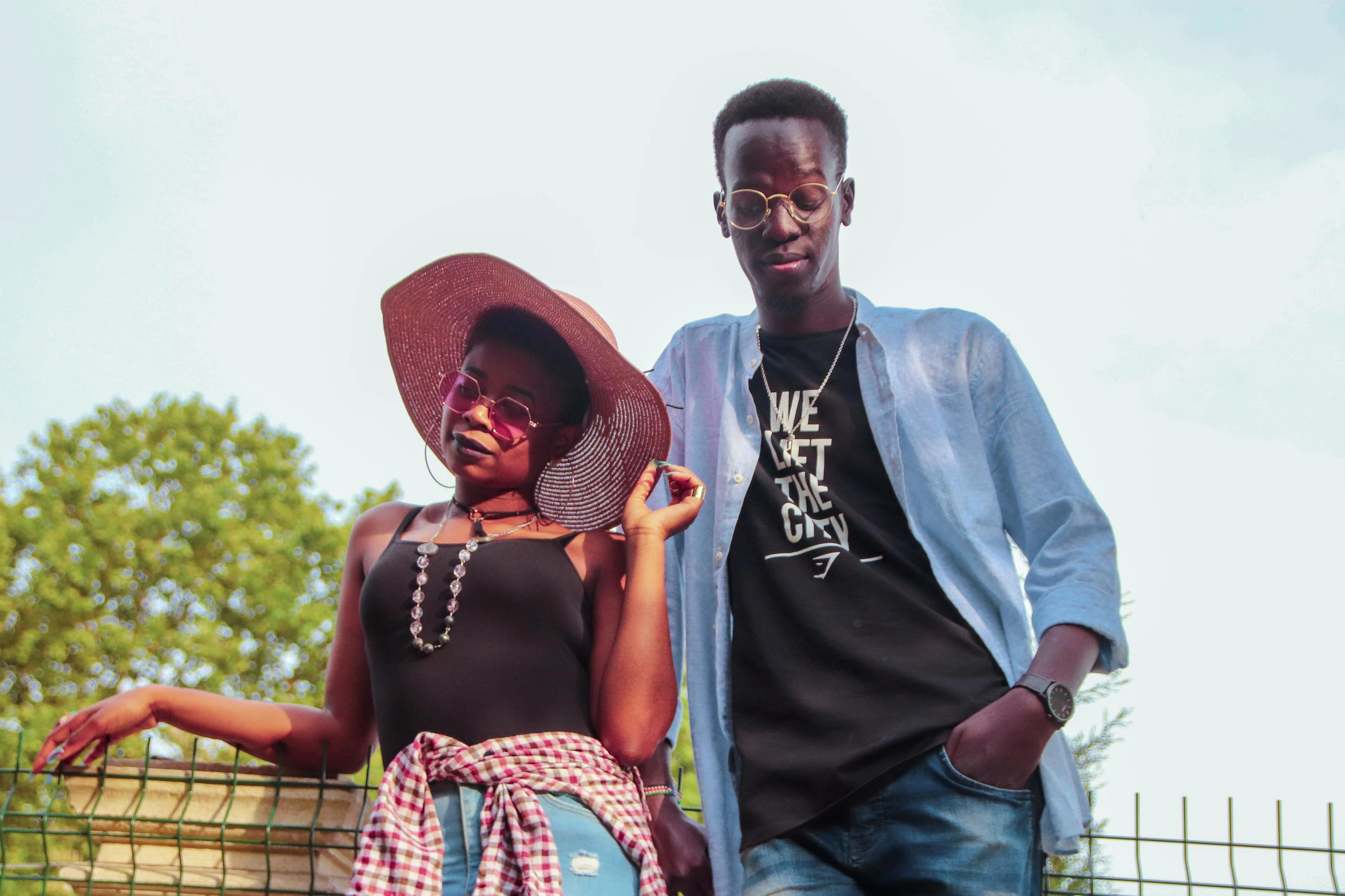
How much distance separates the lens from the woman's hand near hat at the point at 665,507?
278 centimetres

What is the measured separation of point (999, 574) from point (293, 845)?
2138 mm

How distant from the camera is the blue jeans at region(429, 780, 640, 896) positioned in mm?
2410

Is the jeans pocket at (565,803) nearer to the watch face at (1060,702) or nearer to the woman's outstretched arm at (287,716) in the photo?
the woman's outstretched arm at (287,716)

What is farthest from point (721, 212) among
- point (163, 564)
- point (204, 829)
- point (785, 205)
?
point (163, 564)

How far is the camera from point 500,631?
2660 millimetres

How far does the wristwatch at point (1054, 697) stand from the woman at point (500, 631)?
0.78 metres

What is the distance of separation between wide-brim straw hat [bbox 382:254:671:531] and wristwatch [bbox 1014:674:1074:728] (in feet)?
3.51

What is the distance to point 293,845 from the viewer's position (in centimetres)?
344

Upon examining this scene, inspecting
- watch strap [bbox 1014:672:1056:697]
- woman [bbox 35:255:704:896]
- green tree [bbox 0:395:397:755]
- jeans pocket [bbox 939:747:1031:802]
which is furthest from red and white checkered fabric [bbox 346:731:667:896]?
green tree [bbox 0:395:397:755]

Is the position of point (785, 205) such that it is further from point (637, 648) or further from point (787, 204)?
point (637, 648)

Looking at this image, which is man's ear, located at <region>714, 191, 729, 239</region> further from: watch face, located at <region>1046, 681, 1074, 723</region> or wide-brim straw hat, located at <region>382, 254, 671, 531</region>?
watch face, located at <region>1046, 681, 1074, 723</region>

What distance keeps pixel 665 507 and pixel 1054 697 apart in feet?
3.26

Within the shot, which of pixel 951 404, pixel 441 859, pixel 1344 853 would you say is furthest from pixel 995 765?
pixel 1344 853

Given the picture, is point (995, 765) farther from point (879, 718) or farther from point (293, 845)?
point (293, 845)
